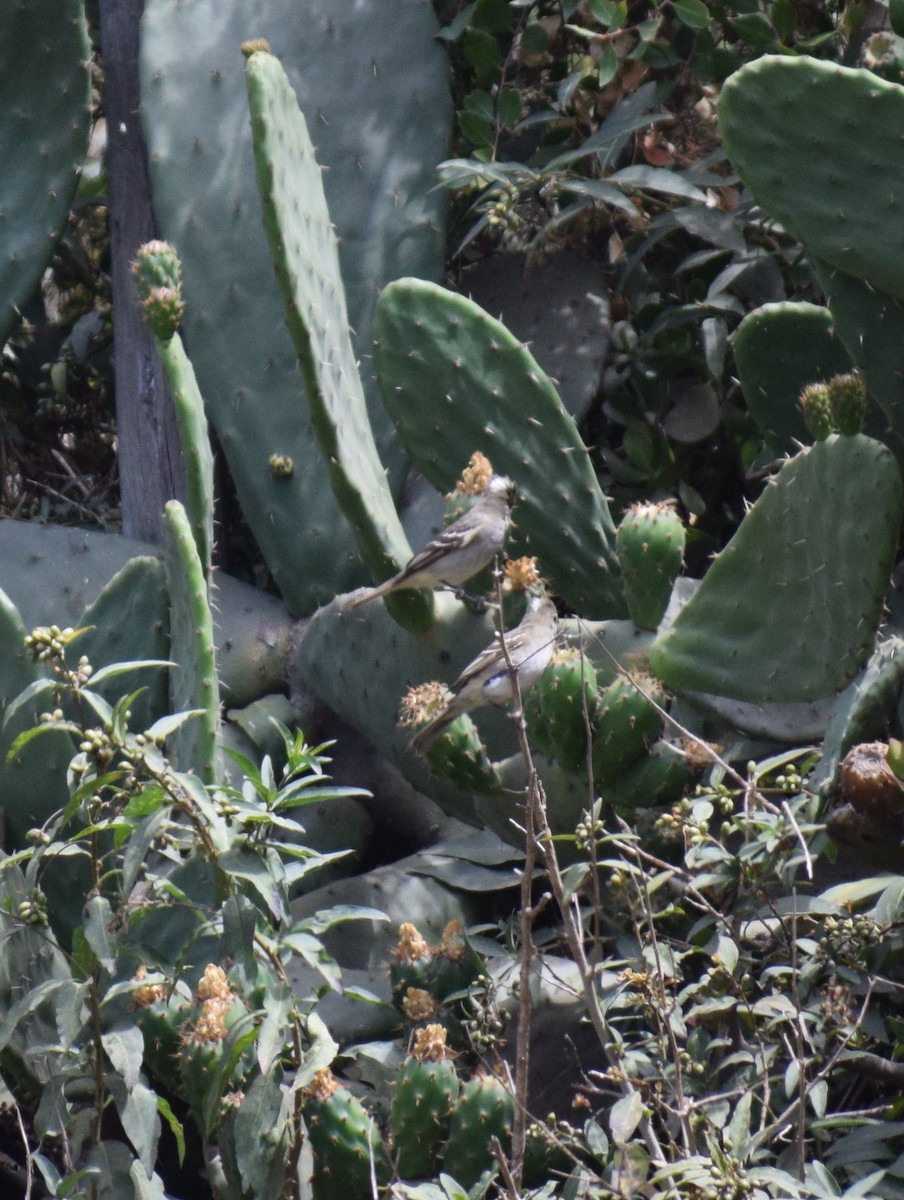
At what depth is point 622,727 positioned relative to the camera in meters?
2.10

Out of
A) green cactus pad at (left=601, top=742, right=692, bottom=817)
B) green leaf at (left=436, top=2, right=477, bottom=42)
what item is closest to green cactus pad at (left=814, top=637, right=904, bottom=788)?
green cactus pad at (left=601, top=742, right=692, bottom=817)

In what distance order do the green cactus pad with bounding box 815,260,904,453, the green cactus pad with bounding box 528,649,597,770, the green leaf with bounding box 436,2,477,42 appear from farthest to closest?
the green leaf with bounding box 436,2,477,42, the green cactus pad with bounding box 815,260,904,453, the green cactus pad with bounding box 528,649,597,770

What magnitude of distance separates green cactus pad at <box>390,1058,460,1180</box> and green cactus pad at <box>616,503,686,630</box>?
79 centimetres

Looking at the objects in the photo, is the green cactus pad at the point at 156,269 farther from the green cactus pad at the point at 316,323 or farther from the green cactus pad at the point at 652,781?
the green cactus pad at the point at 652,781

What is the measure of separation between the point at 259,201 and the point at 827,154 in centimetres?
121

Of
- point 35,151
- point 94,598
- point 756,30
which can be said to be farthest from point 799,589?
point 35,151

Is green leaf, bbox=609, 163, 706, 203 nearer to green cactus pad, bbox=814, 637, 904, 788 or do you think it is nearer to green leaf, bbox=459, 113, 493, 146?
green leaf, bbox=459, 113, 493, 146

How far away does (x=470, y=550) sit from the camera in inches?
82.7

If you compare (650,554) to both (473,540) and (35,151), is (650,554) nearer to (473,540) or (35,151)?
(473,540)

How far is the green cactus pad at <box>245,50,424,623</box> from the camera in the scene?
240cm

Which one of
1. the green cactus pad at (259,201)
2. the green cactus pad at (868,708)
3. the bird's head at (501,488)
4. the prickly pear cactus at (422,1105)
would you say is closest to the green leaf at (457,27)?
the green cactus pad at (259,201)

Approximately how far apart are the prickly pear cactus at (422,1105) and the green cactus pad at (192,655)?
494 mm

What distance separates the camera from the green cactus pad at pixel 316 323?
240cm

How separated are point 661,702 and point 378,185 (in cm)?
134
